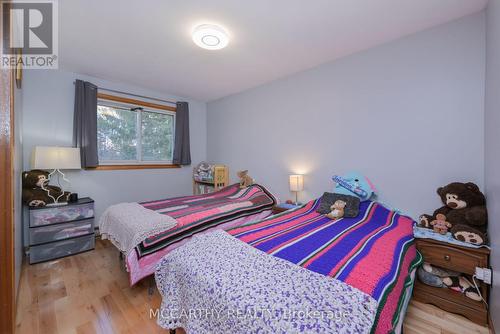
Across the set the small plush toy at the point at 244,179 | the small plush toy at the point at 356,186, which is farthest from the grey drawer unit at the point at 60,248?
the small plush toy at the point at 356,186

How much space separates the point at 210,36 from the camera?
189 centimetres

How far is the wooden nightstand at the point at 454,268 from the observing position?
4.57 feet

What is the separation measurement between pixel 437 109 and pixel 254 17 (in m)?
1.78

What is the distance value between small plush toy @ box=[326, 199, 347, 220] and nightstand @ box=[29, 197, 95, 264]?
2868mm

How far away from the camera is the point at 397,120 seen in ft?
6.66

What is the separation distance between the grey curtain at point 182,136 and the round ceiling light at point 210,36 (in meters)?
1.94

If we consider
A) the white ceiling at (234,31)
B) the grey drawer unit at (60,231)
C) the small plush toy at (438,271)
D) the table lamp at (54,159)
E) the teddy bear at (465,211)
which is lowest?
the small plush toy at (438,271)

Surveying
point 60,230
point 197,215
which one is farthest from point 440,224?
point 60,230

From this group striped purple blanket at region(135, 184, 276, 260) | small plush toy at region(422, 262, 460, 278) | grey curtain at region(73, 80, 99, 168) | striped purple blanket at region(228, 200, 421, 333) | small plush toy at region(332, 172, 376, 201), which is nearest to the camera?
striped purple blanket at region(228, 200, 421, 333)

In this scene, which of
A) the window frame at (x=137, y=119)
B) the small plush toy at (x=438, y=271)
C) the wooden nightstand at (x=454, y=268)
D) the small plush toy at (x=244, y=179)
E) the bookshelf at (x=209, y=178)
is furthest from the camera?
the bookshelf at (x=209, y=178)

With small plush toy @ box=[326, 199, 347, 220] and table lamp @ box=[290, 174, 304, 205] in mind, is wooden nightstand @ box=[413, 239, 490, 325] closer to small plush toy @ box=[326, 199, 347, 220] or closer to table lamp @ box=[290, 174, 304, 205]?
small plush toy @ box=[326, 199, 347, 220]

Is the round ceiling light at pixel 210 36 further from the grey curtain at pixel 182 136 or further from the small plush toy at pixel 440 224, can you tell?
the small plush toy at pixel 440 224

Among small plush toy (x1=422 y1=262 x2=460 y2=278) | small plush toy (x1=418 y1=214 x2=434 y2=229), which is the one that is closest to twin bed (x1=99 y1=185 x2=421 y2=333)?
small plush toy (x1=418 y1=214 x2=434 y2=229)

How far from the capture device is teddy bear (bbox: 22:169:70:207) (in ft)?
7.60
